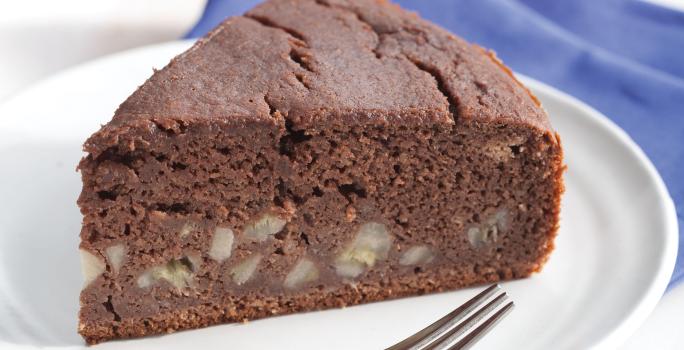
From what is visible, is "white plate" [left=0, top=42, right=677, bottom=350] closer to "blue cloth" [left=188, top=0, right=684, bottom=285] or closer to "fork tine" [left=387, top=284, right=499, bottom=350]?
"fork tine" [left=387, top=284, right=499, bottom=350]

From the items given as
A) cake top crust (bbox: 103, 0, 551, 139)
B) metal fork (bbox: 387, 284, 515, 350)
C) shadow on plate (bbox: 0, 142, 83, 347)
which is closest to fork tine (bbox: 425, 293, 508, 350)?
metal fork (bbox: 387, 284, 515, 350)

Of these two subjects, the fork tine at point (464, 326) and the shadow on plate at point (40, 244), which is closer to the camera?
the fork tine at point (464, 326)

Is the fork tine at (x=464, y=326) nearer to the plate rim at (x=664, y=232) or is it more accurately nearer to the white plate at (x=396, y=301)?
the white plate at (x=396, y=301)

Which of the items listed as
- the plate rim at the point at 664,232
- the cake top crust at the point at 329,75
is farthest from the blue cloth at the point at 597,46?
the cake top crust at the point at 329,75

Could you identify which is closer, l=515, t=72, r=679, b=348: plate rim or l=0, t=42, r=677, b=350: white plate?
l=515, t=72, r=679, b=348: plate rim

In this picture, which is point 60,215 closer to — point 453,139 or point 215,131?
point 215,131

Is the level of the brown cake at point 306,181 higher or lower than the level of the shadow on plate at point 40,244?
higher
